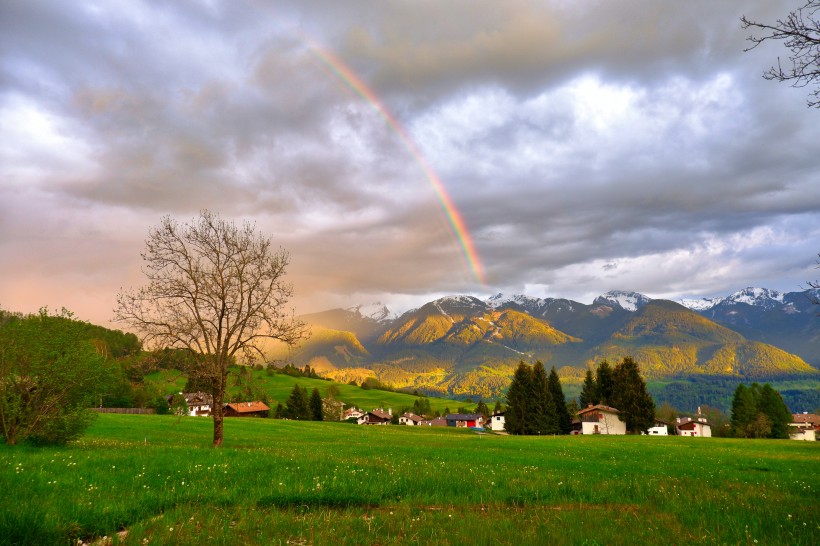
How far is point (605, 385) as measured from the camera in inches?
4835

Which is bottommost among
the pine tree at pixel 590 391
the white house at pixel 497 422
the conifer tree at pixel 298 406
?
the white house at pixel 497 422

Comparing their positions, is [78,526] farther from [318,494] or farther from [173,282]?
[173,282]

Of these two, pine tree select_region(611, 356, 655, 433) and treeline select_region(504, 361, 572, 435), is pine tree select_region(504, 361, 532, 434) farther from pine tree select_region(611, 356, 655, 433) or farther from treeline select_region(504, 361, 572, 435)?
pine tree select_region(611, 356, 655, 433)

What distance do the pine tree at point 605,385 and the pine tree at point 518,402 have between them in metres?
28.7

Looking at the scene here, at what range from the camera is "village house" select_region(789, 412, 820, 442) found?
15588 cm

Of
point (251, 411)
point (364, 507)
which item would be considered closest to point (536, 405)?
point (364, 507)

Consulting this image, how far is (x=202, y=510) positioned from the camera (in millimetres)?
8641

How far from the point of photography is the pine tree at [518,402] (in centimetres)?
10175

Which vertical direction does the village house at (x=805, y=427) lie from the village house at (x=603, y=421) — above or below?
below

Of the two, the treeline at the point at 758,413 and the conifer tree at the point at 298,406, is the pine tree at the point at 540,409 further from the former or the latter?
the conifer tree at the point at 298,406

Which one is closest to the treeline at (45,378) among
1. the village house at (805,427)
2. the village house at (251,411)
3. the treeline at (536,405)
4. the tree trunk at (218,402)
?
the tree trunk at (218,402)

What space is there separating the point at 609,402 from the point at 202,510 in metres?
127

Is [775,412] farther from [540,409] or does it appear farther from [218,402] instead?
[218,402]

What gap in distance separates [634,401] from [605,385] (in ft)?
48.6
